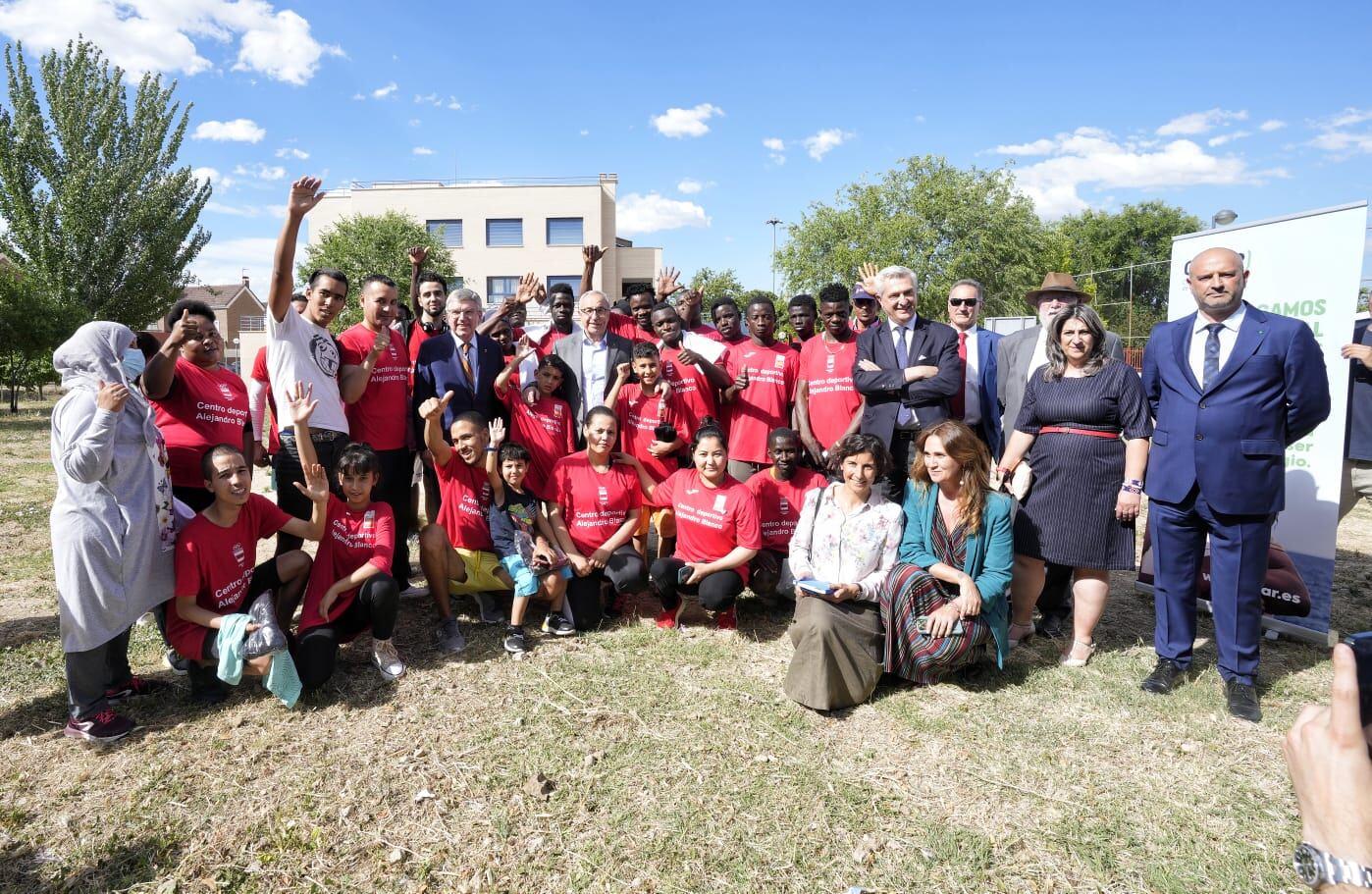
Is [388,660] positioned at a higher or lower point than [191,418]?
lower

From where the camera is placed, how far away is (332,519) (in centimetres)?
414

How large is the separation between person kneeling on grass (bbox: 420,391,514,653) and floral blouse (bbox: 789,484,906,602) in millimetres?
1935

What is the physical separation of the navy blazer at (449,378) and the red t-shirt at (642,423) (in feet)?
3.16

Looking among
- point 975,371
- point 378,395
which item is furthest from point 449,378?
point 975,371

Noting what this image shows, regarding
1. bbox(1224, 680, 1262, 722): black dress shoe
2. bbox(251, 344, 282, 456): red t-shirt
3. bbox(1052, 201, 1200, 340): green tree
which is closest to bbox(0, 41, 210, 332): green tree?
bbox(251, 344, 282, 456): red t-shirt

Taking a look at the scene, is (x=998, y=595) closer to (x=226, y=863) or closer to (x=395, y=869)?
(x=395, y=869)

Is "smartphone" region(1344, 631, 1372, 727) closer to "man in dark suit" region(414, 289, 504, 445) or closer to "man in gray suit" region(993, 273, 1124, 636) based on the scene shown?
"man in gray suit" region(993, 273, 1124, 636)

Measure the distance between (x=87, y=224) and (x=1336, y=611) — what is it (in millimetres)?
29135

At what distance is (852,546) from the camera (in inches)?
161

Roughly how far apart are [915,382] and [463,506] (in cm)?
301

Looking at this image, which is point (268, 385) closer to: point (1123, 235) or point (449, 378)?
point (449, 378)

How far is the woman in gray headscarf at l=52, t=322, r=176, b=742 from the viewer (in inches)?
126

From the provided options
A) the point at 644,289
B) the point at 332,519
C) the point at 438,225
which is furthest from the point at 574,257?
the point at 332,519

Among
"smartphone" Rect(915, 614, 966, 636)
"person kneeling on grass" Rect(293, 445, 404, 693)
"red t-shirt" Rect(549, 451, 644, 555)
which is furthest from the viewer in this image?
"red t-shirt" Rect(549, 451, 644, 555)
